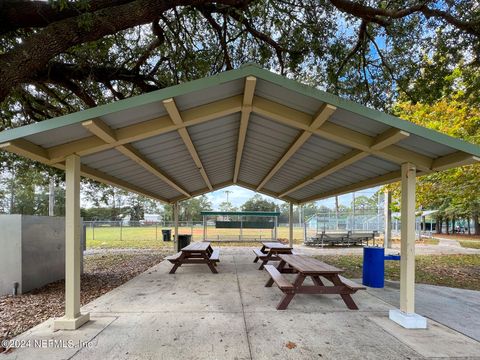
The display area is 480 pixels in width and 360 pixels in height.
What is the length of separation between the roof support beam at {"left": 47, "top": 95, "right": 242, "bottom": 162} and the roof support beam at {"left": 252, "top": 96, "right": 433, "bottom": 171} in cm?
40

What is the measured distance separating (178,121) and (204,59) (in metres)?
5.76

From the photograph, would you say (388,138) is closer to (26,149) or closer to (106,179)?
(26,149)

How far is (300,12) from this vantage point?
8.27 meters

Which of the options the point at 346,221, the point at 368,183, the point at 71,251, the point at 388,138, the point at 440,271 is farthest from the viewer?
the point at 346,221

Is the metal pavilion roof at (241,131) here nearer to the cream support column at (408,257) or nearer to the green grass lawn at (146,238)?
the cream support column at (408,257)

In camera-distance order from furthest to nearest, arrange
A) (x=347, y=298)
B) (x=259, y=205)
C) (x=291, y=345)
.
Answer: (x=259, y=205)
(x=347, y=298)
(x=291, y=345)

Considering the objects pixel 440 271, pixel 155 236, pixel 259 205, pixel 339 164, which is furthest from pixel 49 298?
pixel 259 205

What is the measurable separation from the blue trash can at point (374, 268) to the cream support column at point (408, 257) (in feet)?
8.06

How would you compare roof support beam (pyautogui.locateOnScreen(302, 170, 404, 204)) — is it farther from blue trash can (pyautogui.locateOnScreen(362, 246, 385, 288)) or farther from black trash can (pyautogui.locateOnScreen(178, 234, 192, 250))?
black trash can (pyautogui.locateOnScreen(178, 234, 192, 250))

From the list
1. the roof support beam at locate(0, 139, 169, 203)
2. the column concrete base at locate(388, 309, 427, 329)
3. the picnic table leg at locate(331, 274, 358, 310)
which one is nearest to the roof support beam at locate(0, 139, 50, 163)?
the roof support beam at locate(0, 139, 169, 203)

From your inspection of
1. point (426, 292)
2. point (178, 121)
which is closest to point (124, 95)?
point (178, 121)

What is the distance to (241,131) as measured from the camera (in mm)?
5418

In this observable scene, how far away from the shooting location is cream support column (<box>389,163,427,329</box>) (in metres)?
4.17

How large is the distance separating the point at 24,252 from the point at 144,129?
4.48m
